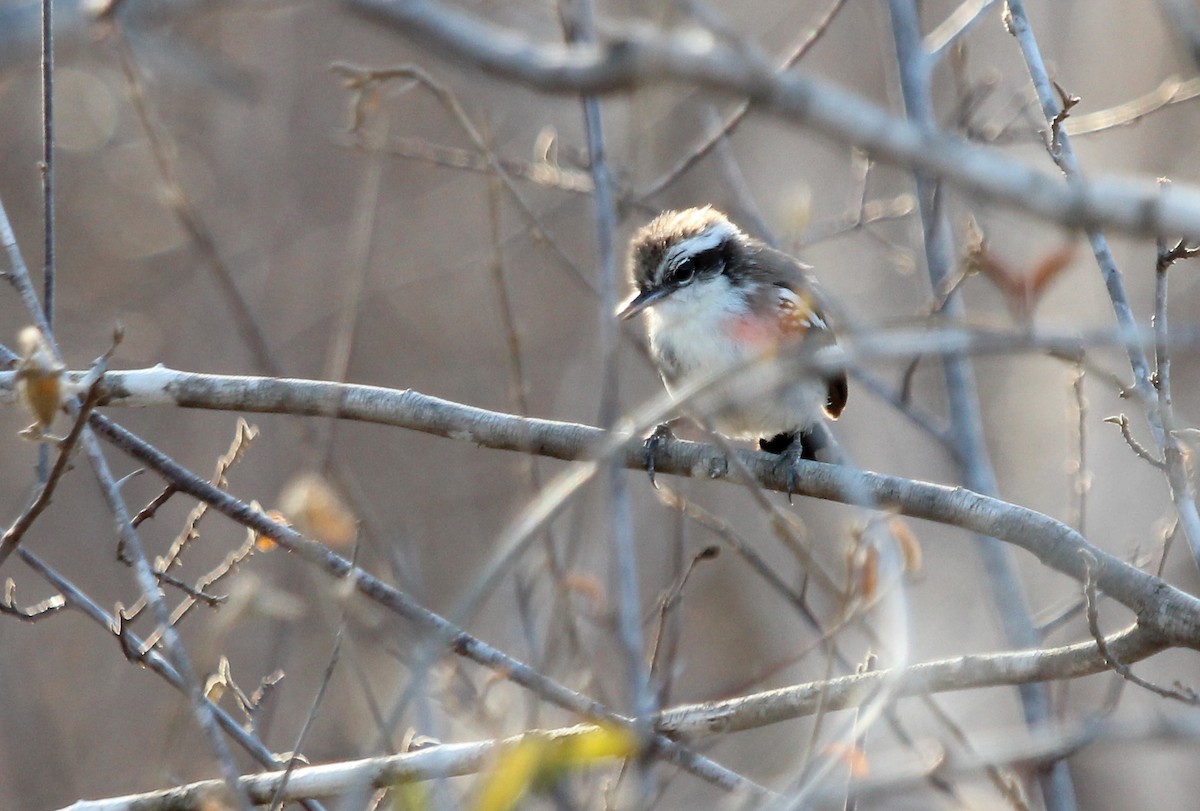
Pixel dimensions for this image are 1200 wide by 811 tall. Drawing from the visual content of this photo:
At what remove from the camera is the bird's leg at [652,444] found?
4328 mm

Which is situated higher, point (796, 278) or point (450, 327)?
point (450, 327)

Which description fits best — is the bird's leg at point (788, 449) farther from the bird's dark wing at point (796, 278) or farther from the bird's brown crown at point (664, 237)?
the bird's brown crown at point (664, 237)

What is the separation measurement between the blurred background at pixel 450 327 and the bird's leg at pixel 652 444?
2.37 m

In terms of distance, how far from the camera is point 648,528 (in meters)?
9.43

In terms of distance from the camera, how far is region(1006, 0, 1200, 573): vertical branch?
3.22 metres

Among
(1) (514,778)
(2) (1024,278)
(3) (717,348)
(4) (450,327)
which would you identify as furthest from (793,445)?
(4) (450,327)

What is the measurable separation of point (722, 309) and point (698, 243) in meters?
0.38

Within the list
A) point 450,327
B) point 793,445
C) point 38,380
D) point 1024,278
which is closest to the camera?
point 38,380

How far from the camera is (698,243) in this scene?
5.59 meters

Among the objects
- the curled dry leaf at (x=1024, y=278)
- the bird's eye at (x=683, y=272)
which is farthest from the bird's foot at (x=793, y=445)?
the curled dry leaf at (x=1024, y=278)

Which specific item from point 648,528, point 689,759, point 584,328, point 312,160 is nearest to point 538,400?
point 584,328

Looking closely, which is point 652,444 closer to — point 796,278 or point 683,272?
point 683,272

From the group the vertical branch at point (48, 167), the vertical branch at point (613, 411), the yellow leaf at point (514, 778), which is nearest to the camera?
the yellow leaf at point (514, 778)

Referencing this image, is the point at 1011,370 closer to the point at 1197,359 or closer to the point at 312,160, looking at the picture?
the point at 1197,359
